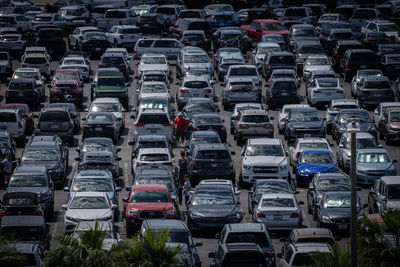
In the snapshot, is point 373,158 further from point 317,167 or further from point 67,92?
point 67,92

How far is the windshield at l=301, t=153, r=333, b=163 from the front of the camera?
42.2 meters

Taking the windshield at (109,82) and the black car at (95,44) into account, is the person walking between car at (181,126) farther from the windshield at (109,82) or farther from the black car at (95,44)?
the black car at (95,44)

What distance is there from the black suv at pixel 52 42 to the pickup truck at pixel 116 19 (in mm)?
8124

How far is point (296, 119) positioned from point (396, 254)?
25359mm

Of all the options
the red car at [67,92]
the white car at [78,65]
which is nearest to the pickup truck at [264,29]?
the white car at [78,65]

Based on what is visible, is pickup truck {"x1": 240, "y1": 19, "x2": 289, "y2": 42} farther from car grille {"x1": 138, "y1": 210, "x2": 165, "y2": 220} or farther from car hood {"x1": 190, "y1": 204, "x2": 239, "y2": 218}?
car grille {"x1": 138, "y1": 210, "x2": 165, "y2": 220}

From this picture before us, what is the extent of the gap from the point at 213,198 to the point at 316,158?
7850 mm

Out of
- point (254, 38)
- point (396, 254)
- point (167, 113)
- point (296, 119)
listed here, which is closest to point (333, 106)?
point (296, 119)

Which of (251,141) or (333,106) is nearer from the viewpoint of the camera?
(251,141)

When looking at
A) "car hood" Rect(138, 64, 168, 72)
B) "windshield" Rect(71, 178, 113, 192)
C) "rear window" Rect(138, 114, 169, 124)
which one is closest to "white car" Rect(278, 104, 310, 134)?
"rear window" Rect(138, 114, 169, 124)

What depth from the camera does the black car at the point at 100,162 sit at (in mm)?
41719

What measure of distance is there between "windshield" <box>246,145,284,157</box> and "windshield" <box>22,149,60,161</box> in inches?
272

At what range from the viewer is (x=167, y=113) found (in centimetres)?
4800

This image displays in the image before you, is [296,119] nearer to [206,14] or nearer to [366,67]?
[366,67]
